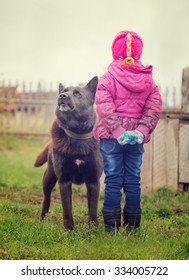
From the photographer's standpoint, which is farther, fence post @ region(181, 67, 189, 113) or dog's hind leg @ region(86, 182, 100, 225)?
fence post @ region(181, 67, 189, 113)

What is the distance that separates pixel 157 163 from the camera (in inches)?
230

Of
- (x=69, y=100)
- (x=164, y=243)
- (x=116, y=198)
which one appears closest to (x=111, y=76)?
(x=69, y=100)

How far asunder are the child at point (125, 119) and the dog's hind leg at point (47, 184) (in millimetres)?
694

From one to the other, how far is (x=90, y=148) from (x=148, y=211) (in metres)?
1.13

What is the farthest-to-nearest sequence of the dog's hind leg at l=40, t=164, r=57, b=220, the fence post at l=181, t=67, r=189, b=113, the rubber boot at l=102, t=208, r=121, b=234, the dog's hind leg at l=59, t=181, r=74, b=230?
the fence post at l=181, t=67, r=189, b=113 → the dog's hind leg at l=40, t=164, r=57, b=220 → the dog's hind leg at l=59, t=181, r=74, b=230 → the rubber boot at l=102, t=208, r=121, b=234

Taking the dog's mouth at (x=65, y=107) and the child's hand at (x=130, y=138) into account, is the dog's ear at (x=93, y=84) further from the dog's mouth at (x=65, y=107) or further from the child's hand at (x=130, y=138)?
the child's hand at (x=130, y=138)

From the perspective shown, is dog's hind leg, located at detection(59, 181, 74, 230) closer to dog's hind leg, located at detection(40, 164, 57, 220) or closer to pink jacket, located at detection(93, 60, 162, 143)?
dog's hind leg, located at detection(40, 164, 57, 220)

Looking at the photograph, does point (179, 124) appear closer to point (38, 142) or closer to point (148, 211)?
point (148, 211)

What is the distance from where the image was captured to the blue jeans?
3746mm

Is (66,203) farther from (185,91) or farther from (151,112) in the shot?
(185,91)

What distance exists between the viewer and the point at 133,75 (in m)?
3.72

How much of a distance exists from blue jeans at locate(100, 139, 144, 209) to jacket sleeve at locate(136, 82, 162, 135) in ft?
0.49

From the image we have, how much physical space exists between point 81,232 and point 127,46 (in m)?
1.43

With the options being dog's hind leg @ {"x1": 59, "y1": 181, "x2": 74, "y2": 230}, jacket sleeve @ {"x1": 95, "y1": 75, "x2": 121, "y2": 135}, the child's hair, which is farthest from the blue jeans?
the child's hair
